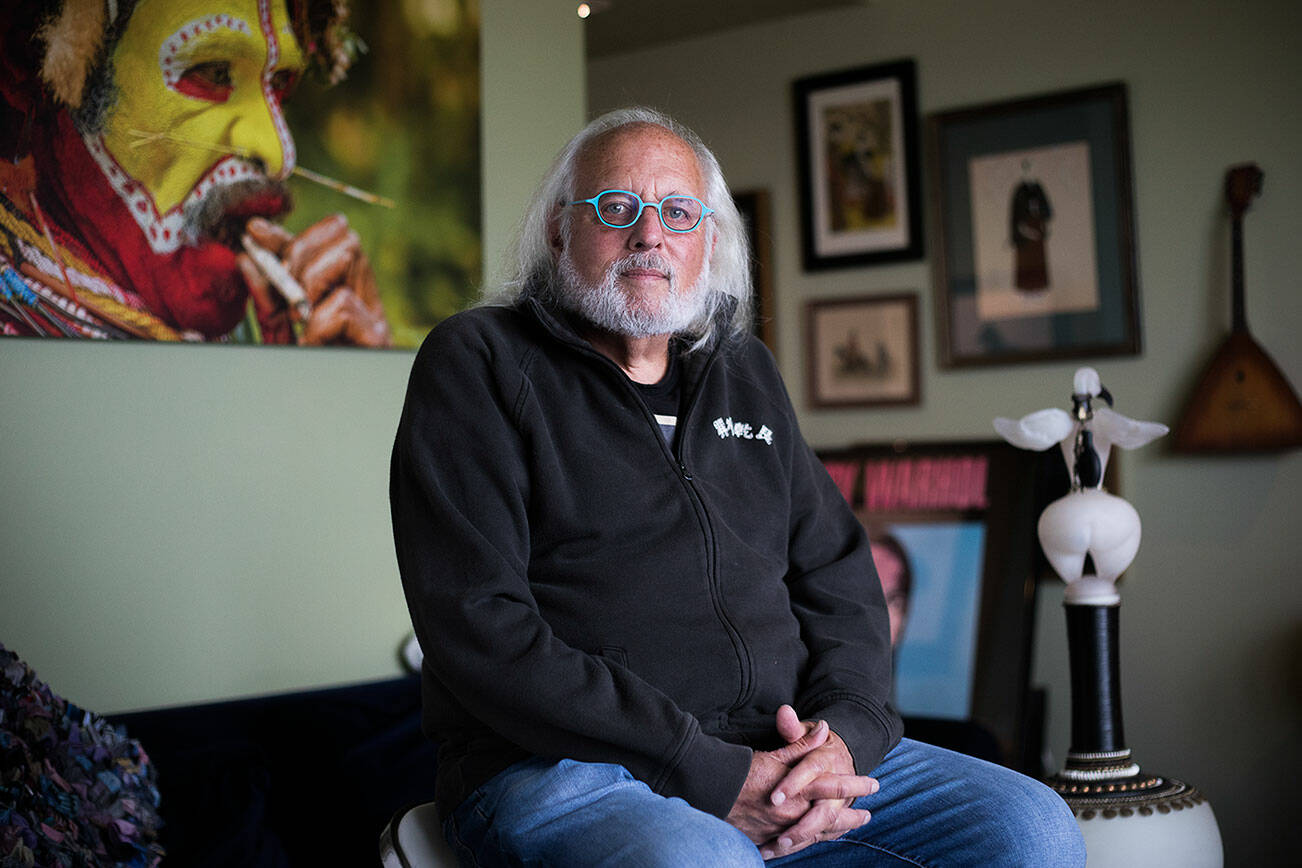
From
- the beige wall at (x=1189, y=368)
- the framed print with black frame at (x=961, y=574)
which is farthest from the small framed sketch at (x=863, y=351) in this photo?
the framed print with black frame at (x=961, y=574)

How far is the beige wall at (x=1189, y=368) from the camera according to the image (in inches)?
125

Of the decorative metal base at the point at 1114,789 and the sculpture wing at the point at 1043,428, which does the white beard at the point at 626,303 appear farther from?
the decorative metal base at the point at 1114,789

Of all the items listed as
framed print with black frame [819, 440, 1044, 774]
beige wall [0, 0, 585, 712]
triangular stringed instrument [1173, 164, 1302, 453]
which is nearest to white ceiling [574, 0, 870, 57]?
triangular stringed instrument [1173, 164, 1302, 453]

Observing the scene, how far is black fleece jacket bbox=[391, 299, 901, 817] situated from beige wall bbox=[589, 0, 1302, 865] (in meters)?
2.02

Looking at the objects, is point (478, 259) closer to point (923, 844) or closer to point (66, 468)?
point (66, 468)

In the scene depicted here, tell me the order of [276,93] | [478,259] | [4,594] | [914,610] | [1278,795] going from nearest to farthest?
[4,594], [276,93], [478,259], [1278,795], [914,610]

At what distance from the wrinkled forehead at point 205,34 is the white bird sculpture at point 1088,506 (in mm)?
1728

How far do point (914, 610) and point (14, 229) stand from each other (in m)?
2.56

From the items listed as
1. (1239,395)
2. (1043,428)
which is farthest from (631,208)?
(1239,395)

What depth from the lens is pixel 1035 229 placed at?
3529 mm

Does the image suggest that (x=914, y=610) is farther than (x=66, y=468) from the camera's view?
Yes

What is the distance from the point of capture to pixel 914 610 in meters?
3.43

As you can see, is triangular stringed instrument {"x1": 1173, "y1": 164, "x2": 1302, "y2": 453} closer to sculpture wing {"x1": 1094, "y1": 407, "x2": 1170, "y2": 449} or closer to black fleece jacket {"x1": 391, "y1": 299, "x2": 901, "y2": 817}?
sculpture wing {"x1": 1094, "y1": 407, "x2": 1170, "y2": 449}

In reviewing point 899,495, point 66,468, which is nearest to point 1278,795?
point 899,495
